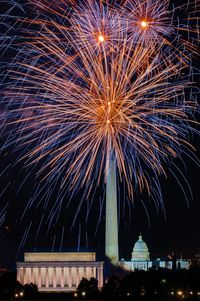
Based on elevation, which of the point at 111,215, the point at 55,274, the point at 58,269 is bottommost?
the point at 55,274

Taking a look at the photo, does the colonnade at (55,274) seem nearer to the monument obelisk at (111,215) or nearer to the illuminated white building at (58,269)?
the illuminated white building at (58,269)

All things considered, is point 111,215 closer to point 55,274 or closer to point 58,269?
point 58,269

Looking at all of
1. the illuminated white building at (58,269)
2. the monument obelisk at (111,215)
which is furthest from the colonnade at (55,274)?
the monument obelisk at (111,215)

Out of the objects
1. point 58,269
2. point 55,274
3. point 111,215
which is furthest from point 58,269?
point 111,215

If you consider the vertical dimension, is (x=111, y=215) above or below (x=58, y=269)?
above

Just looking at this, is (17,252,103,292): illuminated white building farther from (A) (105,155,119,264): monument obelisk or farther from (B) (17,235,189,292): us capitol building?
(A) (105,155,119,264): monument obelisk

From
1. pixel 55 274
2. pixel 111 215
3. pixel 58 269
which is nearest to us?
pixel 111 215

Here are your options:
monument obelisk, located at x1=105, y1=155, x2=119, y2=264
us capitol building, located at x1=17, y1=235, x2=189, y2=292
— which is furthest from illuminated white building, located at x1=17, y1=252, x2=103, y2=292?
monument obelisk, located at x1=105, y1=155, x2=119, y2=264
